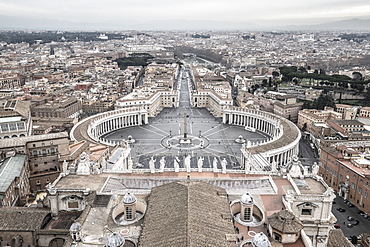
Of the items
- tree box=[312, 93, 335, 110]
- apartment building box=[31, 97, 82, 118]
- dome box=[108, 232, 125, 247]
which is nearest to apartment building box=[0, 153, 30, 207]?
dome box=[108, 232, 125, 247]

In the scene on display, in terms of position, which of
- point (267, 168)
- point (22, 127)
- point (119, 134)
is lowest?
point (119, 134)

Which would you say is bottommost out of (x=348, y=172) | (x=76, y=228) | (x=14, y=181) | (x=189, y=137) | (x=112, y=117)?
(x=189, y=137)

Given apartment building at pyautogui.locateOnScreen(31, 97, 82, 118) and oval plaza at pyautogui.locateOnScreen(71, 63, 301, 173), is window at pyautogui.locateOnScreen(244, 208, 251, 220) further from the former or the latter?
apartment building at pyautogui.locateOnScreen(31, 97, 82, 118)

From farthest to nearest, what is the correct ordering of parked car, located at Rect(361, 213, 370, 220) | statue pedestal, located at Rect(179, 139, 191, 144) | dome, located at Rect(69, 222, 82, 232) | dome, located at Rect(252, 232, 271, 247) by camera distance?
statue pedestal, located at Rect(179, 139, 191, 144), parked car, located at Rect(361, 213, 370, 220), dome, located at Rect(69, 222, 82, 232), dome, located at Rect(252, 232, 271, 247)

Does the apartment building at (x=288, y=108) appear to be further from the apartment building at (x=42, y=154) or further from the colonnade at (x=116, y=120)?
the apartment building at (x=42, y=154)

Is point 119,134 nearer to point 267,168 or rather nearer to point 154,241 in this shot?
point 267,168

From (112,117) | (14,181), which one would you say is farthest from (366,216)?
(112,117)

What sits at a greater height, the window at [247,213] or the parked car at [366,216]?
the window at [247,213]

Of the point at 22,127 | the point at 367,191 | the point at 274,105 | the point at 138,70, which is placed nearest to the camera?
the point at 367,191

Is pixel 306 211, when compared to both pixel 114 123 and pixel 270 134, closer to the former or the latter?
pixel 270 134

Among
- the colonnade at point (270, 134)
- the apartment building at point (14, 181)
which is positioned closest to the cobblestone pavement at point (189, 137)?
the colonnade at point (270, 134)

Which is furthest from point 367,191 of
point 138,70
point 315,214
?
point 138,70
